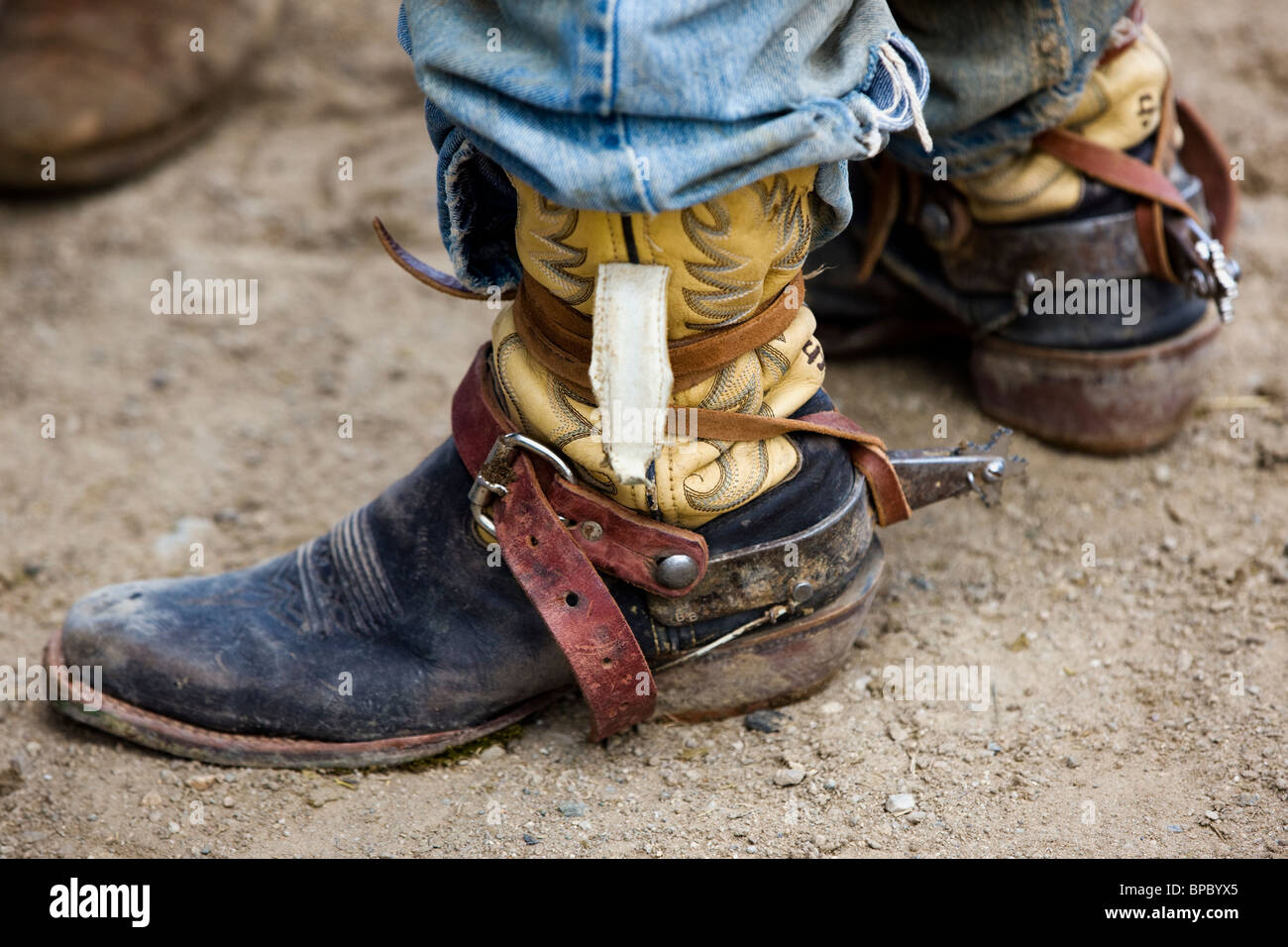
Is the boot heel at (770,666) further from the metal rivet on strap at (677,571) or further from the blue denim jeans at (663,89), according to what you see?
the blue denim jeans at (663,89)

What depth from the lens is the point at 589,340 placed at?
920 mm

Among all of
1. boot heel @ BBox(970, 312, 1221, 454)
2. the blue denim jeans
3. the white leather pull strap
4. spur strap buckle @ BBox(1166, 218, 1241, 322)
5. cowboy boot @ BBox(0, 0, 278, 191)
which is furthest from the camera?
cowboy boot @ BBox(0, 0, 278, 191)

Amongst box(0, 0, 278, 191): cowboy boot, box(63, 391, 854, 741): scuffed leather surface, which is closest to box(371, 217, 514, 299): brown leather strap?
box(63, 391, 854, 741): scuffed leather surface

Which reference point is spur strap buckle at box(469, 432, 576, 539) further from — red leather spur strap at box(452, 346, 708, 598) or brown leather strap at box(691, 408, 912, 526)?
brown leather strap at box(691, 408, 912, 526)

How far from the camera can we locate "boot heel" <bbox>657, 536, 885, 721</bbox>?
106cm

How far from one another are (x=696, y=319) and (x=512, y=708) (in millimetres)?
433

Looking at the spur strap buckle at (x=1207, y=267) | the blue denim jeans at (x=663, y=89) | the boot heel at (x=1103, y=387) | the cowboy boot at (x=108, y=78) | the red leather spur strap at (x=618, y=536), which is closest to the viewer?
the blue denim jeans at (x=663, y=89)

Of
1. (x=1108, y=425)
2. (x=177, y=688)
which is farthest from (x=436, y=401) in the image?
(x=1108, y=425)

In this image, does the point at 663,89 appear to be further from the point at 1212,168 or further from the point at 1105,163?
the point at 1212,168

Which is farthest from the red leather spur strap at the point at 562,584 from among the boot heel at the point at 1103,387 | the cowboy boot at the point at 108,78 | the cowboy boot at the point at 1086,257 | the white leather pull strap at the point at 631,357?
the cowboy boot at the point at 108,78

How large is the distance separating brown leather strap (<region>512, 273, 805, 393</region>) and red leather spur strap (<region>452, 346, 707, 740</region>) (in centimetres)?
8

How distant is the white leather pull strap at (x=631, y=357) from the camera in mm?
845

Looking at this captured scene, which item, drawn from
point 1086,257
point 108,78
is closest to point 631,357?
point 1086,257

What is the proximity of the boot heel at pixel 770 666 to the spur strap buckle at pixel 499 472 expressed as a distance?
21 cm
